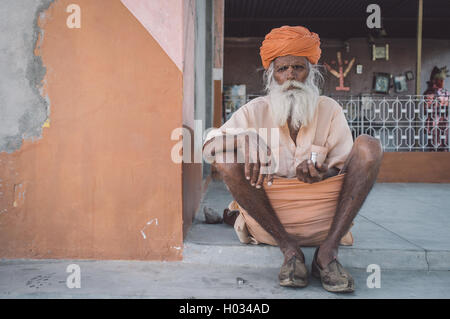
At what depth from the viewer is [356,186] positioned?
1.95 meters

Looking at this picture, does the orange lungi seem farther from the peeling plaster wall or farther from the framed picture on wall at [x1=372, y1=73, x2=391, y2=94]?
the framed picture on wall at [x1=372, y1=73, x2=391, y2=94]

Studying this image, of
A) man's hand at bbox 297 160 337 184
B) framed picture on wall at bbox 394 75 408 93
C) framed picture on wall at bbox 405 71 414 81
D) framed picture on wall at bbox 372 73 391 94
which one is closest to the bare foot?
man's hand at bbox 297 160 337 184

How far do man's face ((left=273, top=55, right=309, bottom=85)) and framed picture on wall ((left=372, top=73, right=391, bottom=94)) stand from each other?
9.41m

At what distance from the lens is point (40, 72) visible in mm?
2338

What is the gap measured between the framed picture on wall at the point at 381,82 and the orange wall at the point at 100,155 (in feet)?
32.3

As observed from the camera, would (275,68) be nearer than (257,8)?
Yes

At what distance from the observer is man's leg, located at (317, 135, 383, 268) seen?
6.30 ft

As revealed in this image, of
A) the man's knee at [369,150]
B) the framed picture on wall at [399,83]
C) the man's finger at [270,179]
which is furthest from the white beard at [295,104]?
the framed picture on wall at [399,83]

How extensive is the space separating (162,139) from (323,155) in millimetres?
998

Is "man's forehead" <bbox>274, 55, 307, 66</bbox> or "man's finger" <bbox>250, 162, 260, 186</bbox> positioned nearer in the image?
"man's finger" <bbox>250, 162, 260, 186</bbox>

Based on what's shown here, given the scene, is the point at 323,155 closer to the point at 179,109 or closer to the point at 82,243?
the point at 179,109

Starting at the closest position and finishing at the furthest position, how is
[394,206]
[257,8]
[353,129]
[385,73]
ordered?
[394,206], [353,129], [257,8], [385,73]

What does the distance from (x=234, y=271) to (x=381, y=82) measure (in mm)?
10126
